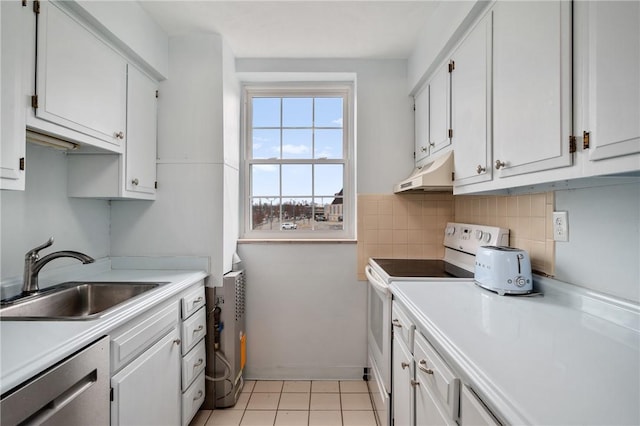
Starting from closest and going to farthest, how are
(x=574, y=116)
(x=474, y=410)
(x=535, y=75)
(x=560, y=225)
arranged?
(x=474, y=410) < (x=574, y=116) < (x=535, y=75) < (x=560, y=225)

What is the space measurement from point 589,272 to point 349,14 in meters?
1.81

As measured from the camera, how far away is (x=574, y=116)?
898 millimetres

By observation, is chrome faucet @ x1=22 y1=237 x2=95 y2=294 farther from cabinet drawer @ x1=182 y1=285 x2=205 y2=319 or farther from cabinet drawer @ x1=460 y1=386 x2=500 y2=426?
cabinet drawer @ x1=460 y1=386 x2=500 y2=426

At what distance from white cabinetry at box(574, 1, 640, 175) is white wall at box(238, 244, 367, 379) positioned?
1700mm

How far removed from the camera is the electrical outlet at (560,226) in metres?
1.24

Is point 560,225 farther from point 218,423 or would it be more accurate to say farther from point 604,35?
point 218,423

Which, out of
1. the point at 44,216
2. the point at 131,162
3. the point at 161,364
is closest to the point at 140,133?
the point at 131,162

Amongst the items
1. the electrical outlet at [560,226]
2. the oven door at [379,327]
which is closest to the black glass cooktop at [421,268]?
the oven door at [379,327]

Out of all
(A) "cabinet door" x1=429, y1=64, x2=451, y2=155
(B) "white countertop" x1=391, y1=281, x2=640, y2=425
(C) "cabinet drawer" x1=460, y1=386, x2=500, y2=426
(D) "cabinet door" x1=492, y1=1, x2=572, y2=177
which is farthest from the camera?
(A) "cabinet door" x1=429, y1=64, x2=451, y2=155

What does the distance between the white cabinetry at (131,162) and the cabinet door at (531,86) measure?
6.39 feet

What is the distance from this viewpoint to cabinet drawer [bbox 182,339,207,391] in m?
1.69

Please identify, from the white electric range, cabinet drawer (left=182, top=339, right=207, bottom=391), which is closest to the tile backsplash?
the white electric range

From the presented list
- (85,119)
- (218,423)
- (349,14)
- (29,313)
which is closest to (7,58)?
(85,119)

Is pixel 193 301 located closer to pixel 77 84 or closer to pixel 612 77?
pixel 77 84
